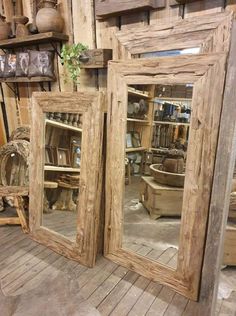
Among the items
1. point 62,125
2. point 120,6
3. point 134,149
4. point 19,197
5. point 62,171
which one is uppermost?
point 120,6

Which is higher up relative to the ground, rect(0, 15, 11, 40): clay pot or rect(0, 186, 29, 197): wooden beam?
rect(0, 15, 11, 40): clay pot

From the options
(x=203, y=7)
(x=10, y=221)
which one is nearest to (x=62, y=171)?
(x=10, y=221)

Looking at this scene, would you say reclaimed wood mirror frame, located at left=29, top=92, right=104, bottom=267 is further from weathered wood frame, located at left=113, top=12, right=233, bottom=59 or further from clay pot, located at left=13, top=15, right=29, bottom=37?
clay pot, located at left=13, top=15, right=29, bottom=37

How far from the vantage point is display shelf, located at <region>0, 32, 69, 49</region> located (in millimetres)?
2143

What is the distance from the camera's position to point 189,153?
1.54 meters

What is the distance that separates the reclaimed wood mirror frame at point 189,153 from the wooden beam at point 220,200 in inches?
1.7

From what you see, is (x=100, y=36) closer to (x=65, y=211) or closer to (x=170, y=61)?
(x=170, y=61)

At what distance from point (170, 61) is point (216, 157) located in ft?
2.06

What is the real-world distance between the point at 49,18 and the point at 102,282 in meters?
2.12

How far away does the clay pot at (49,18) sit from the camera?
211cm

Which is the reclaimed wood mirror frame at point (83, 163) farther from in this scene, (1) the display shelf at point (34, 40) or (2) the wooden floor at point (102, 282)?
(1) the display shelf at point (34, 40)

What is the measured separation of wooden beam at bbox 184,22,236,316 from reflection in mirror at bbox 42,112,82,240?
1.02m

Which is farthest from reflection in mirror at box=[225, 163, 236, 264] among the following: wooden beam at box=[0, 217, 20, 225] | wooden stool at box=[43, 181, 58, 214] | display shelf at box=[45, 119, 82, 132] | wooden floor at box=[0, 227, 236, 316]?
wooden beam at box=[0, 217, 20, 225]

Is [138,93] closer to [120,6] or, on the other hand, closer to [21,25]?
[120,6]
